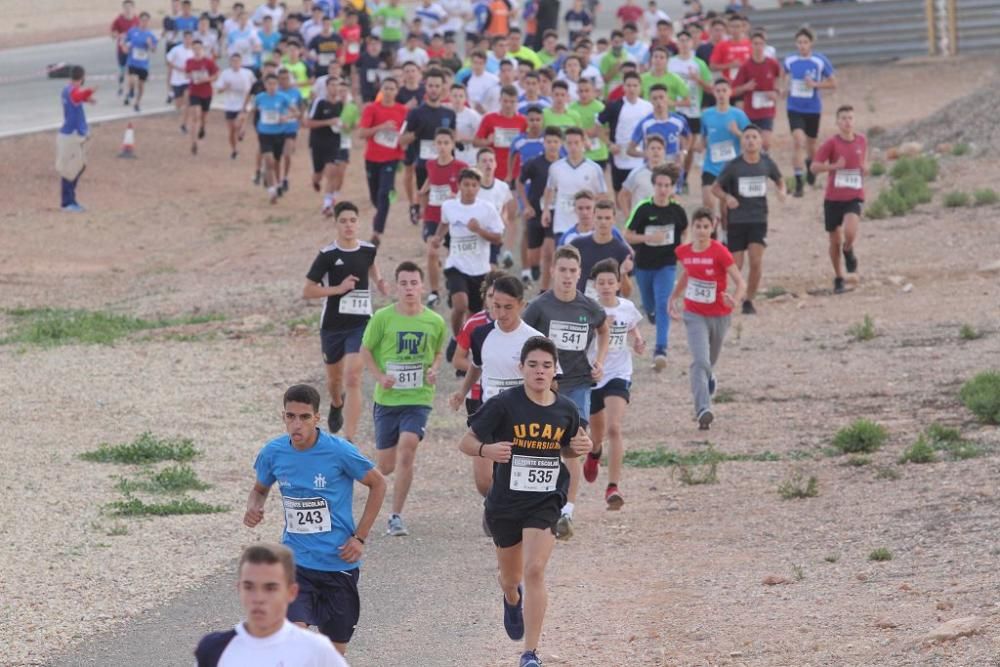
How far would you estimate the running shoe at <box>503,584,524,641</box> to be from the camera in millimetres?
10266

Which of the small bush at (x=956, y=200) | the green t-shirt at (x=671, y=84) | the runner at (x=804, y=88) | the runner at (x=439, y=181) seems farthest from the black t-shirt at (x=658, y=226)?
the small bush at (x=956, y=200)

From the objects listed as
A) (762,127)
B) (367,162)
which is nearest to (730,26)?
(762,127)

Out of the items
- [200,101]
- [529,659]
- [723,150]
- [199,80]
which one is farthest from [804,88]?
[529,659]

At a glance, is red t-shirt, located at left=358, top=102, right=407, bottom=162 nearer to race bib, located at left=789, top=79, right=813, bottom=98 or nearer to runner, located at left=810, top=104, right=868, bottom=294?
runner, located at left=810, top=104, right=868, bottom=294

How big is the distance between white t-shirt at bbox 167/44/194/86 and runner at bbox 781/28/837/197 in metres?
12.1

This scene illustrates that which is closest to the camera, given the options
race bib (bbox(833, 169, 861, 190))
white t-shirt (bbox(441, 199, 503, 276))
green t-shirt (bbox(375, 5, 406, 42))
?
white t-shirt (bbox(441, 199, 503, 276))

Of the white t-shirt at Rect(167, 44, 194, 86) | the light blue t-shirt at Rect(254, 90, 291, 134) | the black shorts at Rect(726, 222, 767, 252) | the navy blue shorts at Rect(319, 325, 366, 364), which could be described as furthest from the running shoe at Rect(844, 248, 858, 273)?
the white t-shirt at Rect(167, 44, 194, 86)

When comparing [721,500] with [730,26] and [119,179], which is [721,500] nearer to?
[730,26]

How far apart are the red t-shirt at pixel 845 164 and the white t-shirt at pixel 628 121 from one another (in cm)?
220

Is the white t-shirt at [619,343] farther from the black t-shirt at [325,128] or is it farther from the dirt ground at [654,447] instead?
the black t-shirt at [325,128]

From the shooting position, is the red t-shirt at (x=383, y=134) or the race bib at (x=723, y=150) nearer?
the race bib at (x=723, y=150)

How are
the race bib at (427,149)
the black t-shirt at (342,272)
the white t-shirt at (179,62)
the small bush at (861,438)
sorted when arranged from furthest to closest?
the white t-shirt at (179,62) < the race bib at (427,149) < the black t-shirt at (342,272) < the small bush at (861,438)

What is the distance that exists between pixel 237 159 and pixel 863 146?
16914mm

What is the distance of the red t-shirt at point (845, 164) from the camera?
20.6 meters
